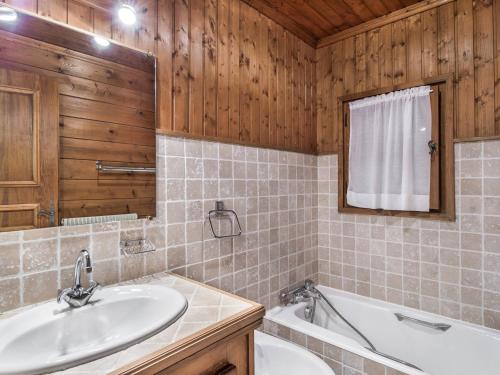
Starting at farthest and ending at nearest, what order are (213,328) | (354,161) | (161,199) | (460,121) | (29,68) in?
(354,161) → (460,121) → (161,199) → (29,68) → (213,328)

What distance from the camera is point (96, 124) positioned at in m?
1.28

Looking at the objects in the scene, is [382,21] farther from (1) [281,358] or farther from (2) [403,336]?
(1) [281,358]

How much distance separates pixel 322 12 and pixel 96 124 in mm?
1902

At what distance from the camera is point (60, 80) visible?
117 cm

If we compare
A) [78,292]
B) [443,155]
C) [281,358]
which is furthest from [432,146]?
[78,292]

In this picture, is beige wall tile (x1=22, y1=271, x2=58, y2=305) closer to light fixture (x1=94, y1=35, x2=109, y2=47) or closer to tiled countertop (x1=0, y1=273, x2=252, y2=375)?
tiled countertop (x1=0, y1=273, x2=252, y2=375)

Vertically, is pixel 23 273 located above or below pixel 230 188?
below

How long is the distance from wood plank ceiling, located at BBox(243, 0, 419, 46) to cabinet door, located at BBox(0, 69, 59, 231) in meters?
1.52

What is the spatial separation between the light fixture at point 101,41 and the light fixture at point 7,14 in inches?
11.1

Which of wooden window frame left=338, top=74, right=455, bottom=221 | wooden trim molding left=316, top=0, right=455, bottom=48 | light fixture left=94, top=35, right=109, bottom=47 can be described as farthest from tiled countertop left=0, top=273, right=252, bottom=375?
wooden trim molding left=316, top=0, right=455, bottom=48

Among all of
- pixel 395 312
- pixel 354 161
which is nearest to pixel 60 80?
pixel 354 161

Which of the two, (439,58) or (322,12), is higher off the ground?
(322,12)

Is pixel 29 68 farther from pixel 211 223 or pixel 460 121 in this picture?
pixel 460 121

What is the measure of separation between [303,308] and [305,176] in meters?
1.09
